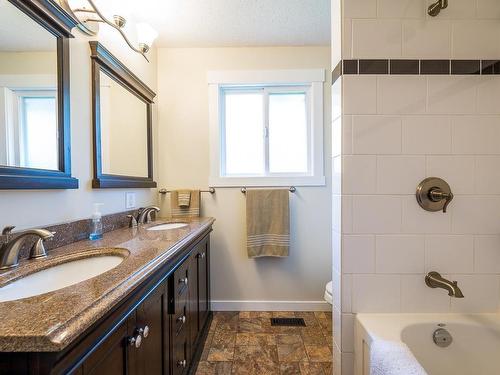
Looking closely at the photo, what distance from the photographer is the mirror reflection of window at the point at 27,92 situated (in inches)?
33.4

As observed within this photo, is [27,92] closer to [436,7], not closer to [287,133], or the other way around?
[436,7]

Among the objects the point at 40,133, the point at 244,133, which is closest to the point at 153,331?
the point at 40,133

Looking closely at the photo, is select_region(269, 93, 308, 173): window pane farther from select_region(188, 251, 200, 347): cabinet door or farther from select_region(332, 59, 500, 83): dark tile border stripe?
select_region(332, 59, 500, 83): dark tile border stripe

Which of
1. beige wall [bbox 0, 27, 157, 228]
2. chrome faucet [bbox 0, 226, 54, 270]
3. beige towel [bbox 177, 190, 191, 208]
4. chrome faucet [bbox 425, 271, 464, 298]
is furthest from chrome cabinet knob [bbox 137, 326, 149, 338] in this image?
beige towel [bbox 177, 190, 191, 208]

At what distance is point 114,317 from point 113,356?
11 centimetres

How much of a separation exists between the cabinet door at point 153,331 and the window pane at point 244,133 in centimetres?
143

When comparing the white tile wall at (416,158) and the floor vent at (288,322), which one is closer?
the white tile wall at (416,158)

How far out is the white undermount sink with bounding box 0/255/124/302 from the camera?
702mm

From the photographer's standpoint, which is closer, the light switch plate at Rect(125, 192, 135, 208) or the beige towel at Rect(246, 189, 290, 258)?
the light switch plate at Rect(125, 192, 135, 208)

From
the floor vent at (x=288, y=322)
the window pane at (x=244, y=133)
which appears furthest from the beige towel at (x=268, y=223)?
the floor vent at (x=288, y=322)

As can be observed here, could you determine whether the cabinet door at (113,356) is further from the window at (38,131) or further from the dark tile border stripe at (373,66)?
the dark tile border stripe at (373,66)

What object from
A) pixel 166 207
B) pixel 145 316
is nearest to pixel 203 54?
pixel 166 207

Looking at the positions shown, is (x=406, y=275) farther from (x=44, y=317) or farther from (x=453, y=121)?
(x=44, y=317)

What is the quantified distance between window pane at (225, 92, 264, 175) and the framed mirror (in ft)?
2.16
